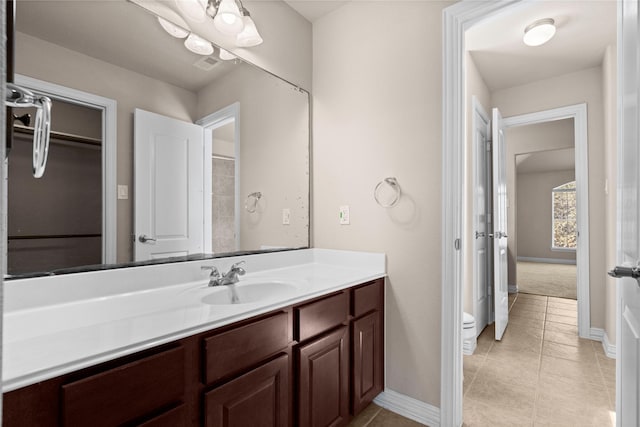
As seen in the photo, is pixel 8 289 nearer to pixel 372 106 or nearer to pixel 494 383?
pixel 372 106

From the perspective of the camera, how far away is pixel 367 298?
1.79m

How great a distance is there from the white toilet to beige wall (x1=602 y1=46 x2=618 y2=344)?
40.1 inches

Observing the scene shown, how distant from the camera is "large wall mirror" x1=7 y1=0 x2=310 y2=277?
1166mm

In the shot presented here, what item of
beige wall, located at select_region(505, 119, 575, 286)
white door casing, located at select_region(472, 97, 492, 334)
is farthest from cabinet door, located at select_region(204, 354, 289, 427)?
beige wall, located at select_region(505, 119, 575, 286)

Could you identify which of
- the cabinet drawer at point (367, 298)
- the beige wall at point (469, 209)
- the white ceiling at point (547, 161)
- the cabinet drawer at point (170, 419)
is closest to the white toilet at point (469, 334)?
the beige wall at point (469, 209)

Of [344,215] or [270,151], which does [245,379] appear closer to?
[344,215]

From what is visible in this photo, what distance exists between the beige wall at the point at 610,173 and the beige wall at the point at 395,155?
1744 millimetres

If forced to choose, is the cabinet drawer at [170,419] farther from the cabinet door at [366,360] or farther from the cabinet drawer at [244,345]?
the cabinet door at [366,360]

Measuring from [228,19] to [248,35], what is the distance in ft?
0.49

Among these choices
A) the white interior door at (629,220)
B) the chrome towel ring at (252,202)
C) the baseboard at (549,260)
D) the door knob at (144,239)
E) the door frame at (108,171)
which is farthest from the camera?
the baseboard at (549,260)

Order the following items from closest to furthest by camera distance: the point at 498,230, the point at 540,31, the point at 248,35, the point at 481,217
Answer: the point at 248,35, the point at 540,31, the point at 498,230, the point at 481,217

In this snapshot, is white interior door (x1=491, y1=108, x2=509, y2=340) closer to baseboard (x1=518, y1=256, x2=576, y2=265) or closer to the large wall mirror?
the large wall mirror

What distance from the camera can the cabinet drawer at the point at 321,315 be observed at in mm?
1371

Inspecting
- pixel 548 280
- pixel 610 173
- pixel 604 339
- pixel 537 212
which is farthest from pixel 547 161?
pixel 604 339
